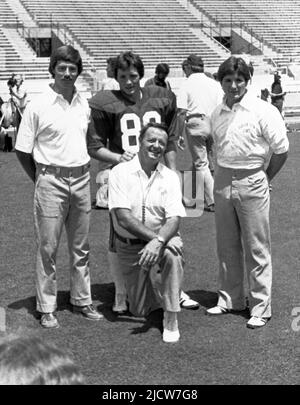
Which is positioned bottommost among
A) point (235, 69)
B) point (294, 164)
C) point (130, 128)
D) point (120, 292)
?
point (294, 164)

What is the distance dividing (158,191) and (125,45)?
96.7 feet

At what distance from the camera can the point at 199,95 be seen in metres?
8.98

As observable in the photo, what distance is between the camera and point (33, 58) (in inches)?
1198

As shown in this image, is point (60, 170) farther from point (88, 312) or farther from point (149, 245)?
point (88, 312)

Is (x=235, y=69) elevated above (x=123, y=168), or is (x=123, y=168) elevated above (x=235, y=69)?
(x=235, y=69)

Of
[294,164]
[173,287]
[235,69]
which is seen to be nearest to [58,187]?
[173,287]

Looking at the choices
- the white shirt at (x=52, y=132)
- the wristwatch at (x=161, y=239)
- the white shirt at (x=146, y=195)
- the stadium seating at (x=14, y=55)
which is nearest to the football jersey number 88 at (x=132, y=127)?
the white shirt at (x=146, y=195)

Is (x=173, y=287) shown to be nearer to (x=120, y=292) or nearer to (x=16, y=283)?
(x=120, y=292)

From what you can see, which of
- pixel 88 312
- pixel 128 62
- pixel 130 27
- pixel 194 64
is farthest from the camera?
pixel 130 27

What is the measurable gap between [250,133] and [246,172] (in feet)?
0.91

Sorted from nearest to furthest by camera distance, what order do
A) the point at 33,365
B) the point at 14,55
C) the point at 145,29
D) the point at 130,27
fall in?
the point at 33,365, the point at 14,55, the point at 130,27, the point at 145,29

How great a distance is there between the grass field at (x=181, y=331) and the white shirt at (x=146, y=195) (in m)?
0.73

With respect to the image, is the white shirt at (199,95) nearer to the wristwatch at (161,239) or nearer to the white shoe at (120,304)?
the white shoe at (120,304)

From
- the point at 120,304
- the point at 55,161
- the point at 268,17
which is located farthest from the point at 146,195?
the point at 268,17
